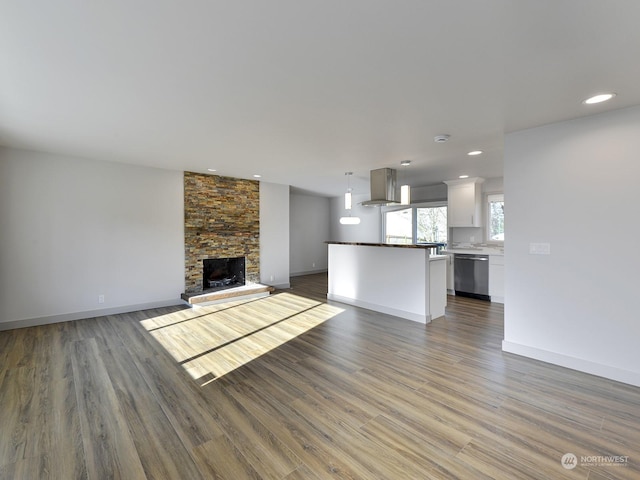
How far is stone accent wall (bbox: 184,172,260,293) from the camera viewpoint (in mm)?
6000

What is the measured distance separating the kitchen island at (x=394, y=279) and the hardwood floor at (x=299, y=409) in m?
0.74

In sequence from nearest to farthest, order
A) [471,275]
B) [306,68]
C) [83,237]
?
[306,68] < [83,237] < [471,275]

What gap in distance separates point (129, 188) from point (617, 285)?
22.5 ft

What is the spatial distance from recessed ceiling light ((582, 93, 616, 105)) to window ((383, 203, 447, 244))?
4.81m

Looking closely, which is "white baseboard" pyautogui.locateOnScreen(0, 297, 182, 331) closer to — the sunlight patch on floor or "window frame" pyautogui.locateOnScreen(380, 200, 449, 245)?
the sunlight patch on floor

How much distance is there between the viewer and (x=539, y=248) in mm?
3287

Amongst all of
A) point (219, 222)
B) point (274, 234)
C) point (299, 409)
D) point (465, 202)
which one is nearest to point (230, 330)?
point (299, 409)

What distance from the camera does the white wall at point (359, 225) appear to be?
9.09 m

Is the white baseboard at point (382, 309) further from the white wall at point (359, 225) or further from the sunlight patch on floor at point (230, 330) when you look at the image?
the white wall at point (359, 225)

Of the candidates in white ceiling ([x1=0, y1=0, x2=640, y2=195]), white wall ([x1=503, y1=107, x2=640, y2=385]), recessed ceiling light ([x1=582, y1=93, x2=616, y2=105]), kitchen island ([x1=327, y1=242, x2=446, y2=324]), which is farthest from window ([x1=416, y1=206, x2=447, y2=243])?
recessed ceiling light ([x1=582, y1=93, x2=616, y2=105])

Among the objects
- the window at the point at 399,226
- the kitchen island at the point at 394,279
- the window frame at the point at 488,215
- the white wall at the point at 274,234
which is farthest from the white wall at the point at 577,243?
the white wall at the point at 274,234

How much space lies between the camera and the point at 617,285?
2.82m

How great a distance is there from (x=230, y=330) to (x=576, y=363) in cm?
416

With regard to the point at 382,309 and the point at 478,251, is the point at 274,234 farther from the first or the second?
the point at 478,251
